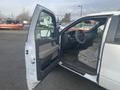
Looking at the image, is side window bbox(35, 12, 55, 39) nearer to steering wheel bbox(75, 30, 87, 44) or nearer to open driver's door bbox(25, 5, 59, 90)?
open driver's door bbox(25, 5, 59, 90)

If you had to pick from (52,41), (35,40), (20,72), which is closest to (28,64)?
(35,40)

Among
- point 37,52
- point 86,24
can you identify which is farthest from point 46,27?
point 86,24

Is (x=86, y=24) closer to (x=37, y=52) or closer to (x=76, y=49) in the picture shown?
(x=76, y=49)

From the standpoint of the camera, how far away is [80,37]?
5.13m

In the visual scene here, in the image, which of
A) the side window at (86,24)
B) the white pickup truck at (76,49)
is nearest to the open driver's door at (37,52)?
the white pickup truck at (76,49)

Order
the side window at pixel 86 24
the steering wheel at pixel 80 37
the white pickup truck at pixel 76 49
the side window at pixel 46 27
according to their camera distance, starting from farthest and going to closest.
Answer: the steering wheel at pixel 80 37
the side window at pixel 86 24
the side window at pixel 46 27
the white pickup truck at pixel 76 49

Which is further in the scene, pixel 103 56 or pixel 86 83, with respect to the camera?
pixel 86 83

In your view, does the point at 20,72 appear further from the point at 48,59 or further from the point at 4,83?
the point at 48,59

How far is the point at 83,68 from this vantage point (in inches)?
161

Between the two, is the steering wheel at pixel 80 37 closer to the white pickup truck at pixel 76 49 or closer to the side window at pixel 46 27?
the white pickup truck at pixel 76 49

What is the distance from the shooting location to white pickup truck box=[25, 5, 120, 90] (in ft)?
10.3

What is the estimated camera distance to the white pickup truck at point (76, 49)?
3135mm

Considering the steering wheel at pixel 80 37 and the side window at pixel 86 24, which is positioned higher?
the side window at pixel 86 24

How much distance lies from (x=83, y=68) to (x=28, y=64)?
4.49 ft
